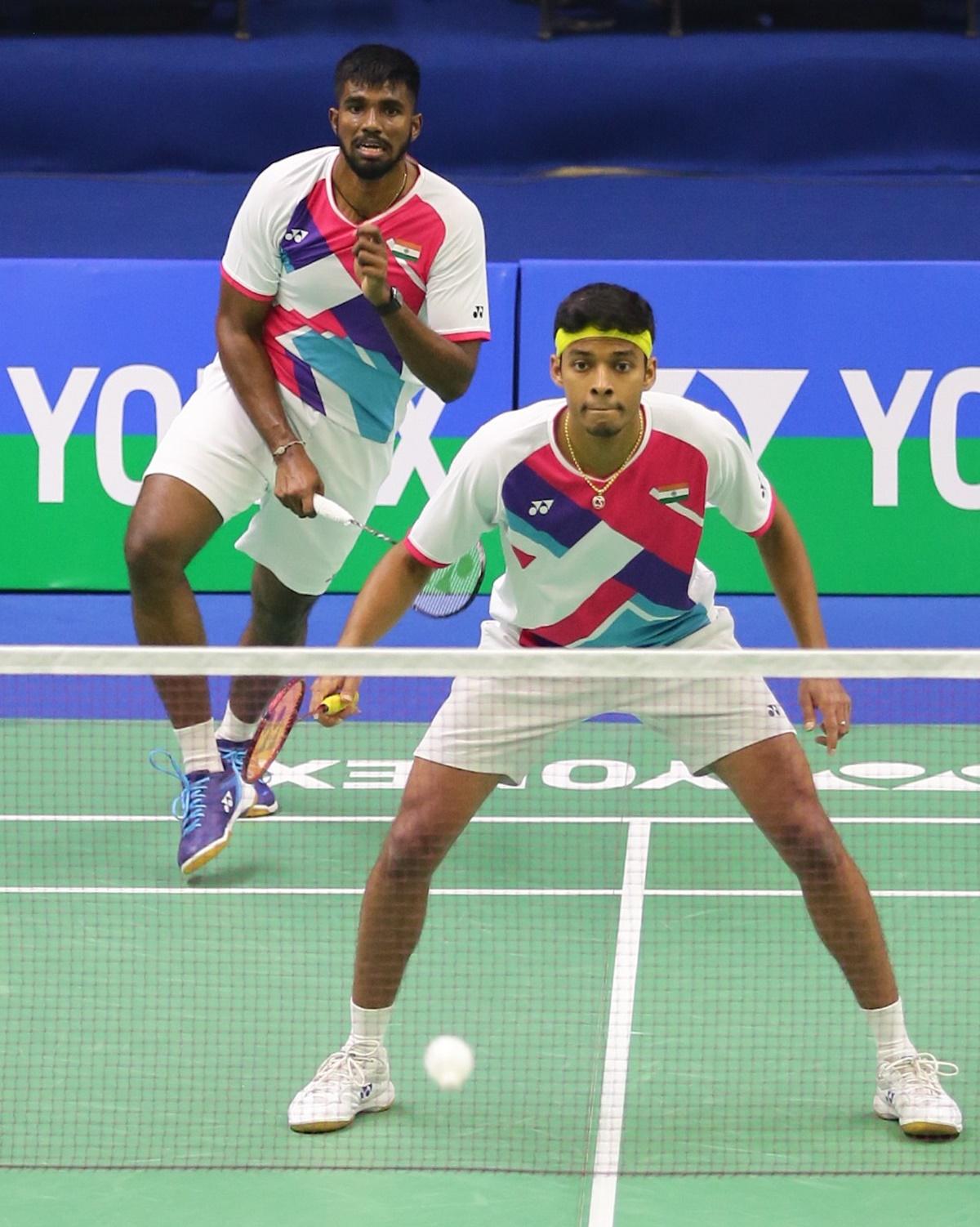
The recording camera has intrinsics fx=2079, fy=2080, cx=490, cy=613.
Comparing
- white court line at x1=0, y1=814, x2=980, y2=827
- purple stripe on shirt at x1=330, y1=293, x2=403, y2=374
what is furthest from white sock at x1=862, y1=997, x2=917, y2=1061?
purple stripe on shirt at x1=330, y1=293, x2=403, y2=374

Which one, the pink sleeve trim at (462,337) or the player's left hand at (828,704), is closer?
the player's left hand at (828,704)

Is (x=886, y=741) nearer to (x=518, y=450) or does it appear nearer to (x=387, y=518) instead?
(x=387, y=518)

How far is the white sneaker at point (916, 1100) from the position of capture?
3.99 m

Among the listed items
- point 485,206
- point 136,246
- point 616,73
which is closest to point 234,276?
point 136,246

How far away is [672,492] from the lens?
4.15 m

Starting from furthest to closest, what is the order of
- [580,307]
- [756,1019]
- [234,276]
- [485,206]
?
1. [485,206]
2. [234,276]
3. [756,1019]
4. [580,307]

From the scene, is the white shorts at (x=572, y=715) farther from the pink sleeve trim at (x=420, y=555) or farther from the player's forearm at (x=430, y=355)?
the player's forearm at (x=430, y=355)

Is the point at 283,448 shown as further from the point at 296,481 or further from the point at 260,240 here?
the point at 260,240

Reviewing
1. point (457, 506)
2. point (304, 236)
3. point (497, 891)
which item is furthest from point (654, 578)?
point (304, 236)

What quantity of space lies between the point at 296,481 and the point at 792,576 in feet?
5.42

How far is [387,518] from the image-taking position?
7.89 meters

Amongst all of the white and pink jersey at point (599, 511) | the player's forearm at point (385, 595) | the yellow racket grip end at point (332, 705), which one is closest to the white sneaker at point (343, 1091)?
the yellow racket grip end at point (332, 705)

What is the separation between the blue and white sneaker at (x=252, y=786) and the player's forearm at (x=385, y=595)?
6.49ft

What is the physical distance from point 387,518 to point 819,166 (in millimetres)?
4551
